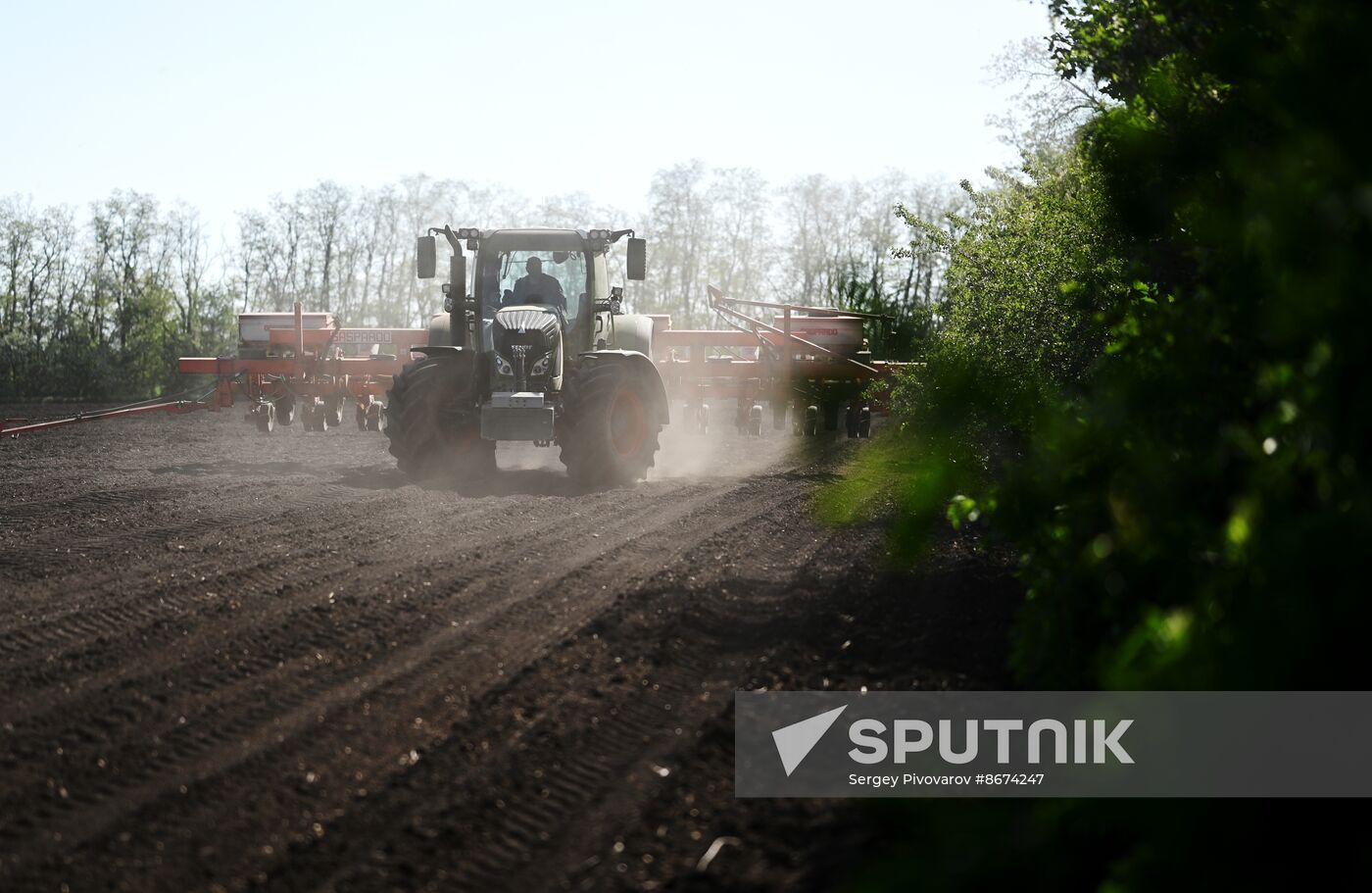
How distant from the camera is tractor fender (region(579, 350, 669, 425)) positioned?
44.9 ft

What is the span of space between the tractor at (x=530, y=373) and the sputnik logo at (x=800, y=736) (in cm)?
805

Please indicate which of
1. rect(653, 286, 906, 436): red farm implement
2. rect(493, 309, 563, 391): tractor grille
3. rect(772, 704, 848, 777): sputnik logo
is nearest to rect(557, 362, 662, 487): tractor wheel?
rect(493, 309, 563, 391): tractor grille

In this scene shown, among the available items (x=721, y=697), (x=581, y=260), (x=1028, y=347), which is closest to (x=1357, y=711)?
(x=721, y=697)

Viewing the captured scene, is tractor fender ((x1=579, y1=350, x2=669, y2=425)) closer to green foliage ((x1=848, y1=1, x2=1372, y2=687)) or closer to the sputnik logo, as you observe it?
green foliage ((x1=848, y1=1, x2=1372, y2=687))

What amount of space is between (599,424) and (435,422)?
6.15 feet

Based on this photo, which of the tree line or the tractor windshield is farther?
the tree line

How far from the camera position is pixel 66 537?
31.9 feet

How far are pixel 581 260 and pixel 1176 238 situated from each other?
8758 millimetres

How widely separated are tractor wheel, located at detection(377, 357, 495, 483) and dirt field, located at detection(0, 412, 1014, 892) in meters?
2.21

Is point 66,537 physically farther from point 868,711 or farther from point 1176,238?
point 1176,238

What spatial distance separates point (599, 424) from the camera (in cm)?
1291

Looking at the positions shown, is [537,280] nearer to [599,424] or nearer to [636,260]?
[636,260]

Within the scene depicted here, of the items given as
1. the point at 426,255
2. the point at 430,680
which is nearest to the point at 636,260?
the point at 426,255

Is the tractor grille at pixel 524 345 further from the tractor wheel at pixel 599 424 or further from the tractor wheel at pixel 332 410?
the tractor wheel at pixel 332 410
